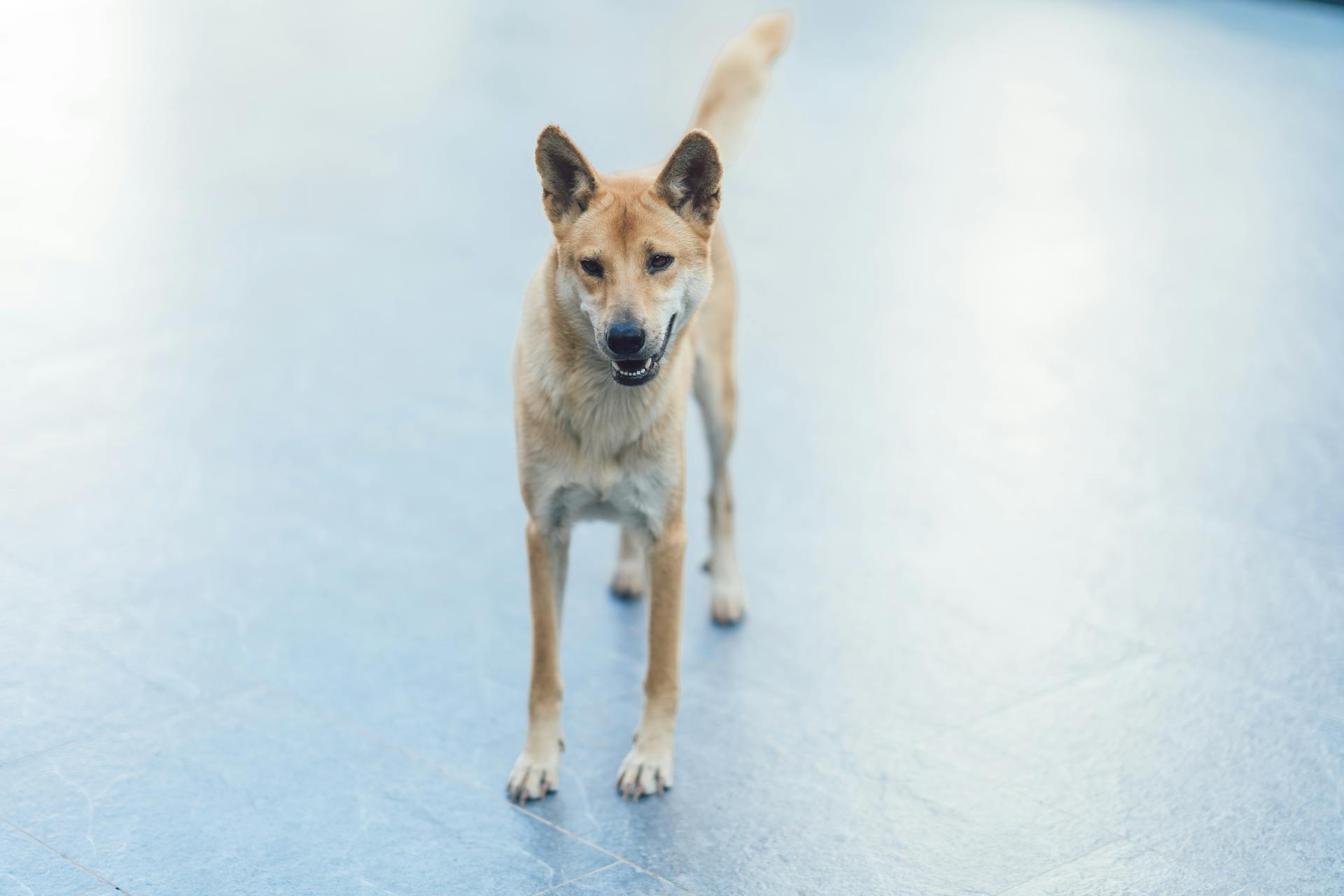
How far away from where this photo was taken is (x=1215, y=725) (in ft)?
10.9

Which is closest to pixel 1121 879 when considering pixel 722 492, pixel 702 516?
pixel 722 492

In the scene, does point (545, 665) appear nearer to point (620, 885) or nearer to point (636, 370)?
point (620, 885)

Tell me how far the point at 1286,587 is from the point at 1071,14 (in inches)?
399

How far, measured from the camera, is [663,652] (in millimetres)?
3156


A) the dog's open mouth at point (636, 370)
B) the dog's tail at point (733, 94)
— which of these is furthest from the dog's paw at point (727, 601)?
the dog's tail at point (733, 94)

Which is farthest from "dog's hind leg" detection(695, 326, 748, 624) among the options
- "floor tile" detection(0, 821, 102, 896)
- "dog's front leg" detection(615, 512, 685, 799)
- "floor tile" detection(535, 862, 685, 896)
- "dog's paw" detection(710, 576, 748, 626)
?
"floor tile" detection(0, 821, 102, 896)

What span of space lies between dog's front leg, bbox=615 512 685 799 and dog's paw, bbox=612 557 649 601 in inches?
29.2

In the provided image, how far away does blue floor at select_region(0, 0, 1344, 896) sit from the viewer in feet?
9.48

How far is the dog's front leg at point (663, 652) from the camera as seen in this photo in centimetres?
311

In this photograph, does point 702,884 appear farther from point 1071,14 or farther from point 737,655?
point 1071,14

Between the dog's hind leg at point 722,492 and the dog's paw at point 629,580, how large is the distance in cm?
21

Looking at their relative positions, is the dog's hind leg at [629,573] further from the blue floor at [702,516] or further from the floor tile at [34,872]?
the floor tile at [34,872]

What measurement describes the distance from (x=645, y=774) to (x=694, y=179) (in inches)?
52.9

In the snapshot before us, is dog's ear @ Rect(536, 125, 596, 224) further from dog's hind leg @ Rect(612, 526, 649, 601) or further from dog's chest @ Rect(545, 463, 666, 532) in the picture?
dog's hind leg @ Rect(612, 526, 649, 601)
